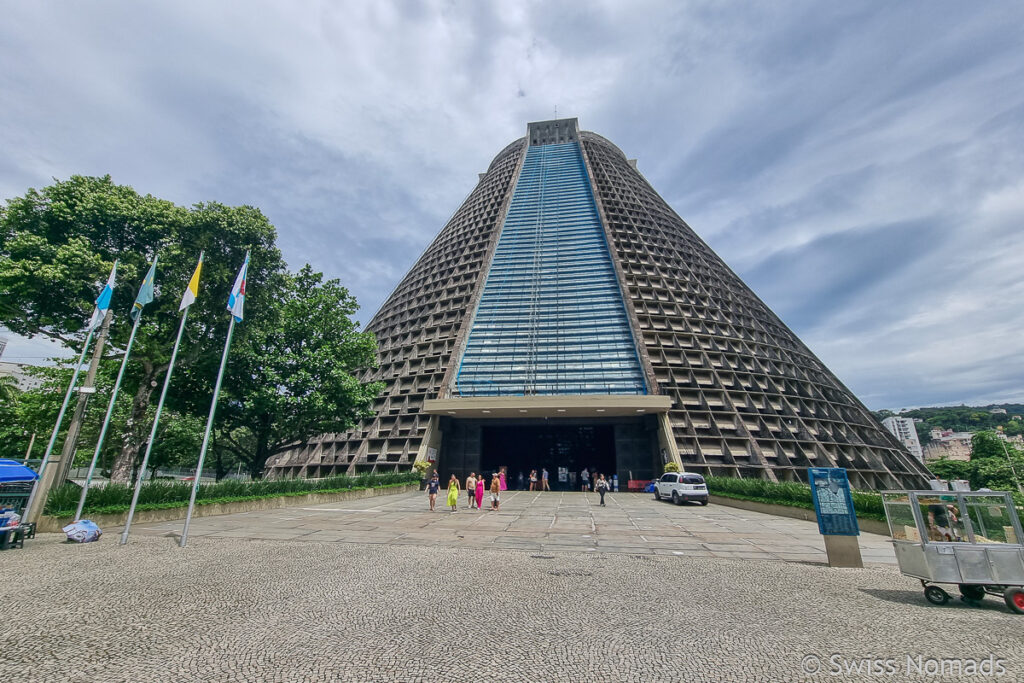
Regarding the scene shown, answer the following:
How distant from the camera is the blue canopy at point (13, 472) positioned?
1162 cm

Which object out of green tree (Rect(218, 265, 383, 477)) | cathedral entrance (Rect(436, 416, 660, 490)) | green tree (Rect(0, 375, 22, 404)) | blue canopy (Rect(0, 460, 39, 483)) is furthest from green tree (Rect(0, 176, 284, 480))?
cathedral entrance (Rect(436, 416, 660, 490))

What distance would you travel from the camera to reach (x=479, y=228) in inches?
2232

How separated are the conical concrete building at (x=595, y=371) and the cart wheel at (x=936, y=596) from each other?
23837mm

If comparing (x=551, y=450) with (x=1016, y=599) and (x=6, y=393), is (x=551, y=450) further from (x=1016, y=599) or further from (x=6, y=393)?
(x=6, y=393)

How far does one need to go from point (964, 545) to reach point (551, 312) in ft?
118

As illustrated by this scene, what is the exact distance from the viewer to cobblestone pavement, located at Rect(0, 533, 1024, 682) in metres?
4.68

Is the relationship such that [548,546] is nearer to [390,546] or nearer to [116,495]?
[390,546]

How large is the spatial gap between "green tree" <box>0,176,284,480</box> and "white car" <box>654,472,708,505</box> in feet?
83.6

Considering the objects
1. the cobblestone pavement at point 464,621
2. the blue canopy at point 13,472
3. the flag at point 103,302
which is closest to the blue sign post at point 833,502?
the cobblestone pavement at point 464,621

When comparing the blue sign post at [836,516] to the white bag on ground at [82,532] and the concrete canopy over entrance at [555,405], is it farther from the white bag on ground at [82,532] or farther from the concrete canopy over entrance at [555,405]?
the concrete canopy over entrance at [555,405]

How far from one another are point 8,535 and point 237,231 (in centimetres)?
1502

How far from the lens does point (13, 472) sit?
11.9 metres

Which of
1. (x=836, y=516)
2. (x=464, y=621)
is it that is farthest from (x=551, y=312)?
(x=464, y=621)

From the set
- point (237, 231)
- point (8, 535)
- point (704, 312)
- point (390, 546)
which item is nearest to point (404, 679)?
point (390, 546)
